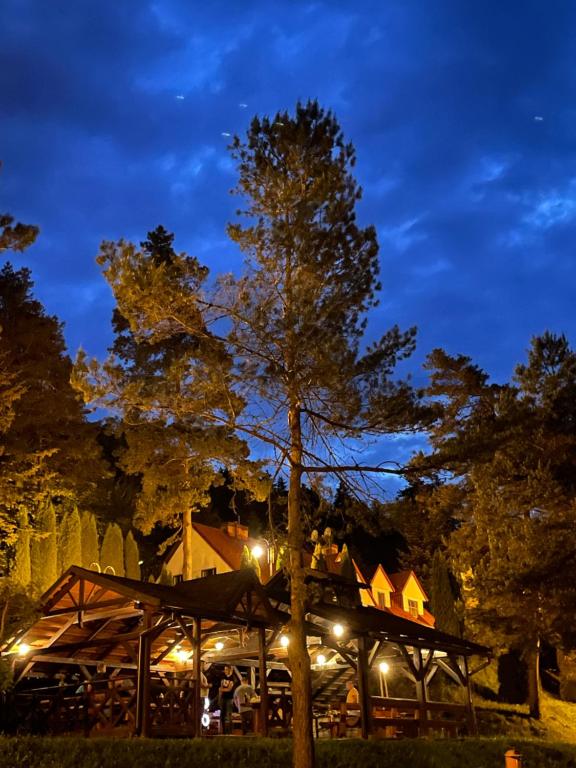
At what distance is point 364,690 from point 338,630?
1457mm

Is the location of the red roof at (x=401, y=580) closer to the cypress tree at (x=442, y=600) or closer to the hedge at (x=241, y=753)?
the cypress tree at (x=442, y=600)

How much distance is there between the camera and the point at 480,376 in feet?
87.5

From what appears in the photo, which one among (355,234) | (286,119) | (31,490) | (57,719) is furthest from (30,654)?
(286,119)

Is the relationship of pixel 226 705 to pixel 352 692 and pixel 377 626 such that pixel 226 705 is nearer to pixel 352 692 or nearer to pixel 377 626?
pixel 377 626

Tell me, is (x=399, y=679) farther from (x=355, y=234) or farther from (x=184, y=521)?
(x=355, y=234)

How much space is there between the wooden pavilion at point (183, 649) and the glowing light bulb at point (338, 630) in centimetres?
2

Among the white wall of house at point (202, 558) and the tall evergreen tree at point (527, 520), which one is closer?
the tall evergreen tree at point (527, 520)

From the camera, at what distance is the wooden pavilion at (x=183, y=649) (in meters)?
14.0

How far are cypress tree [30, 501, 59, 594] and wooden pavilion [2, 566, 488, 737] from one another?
6.61m

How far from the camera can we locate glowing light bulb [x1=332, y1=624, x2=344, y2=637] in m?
17.5

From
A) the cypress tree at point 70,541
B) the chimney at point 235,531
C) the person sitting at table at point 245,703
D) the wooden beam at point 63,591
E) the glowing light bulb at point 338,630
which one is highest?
the chimney at point 235,531

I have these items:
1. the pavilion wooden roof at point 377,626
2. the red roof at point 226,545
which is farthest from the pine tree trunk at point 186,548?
the pavilion wooden roof at point 377,626

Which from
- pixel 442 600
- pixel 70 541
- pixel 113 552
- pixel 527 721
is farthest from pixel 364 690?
pixel 113 552

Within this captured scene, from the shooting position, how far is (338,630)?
57.7 ft
